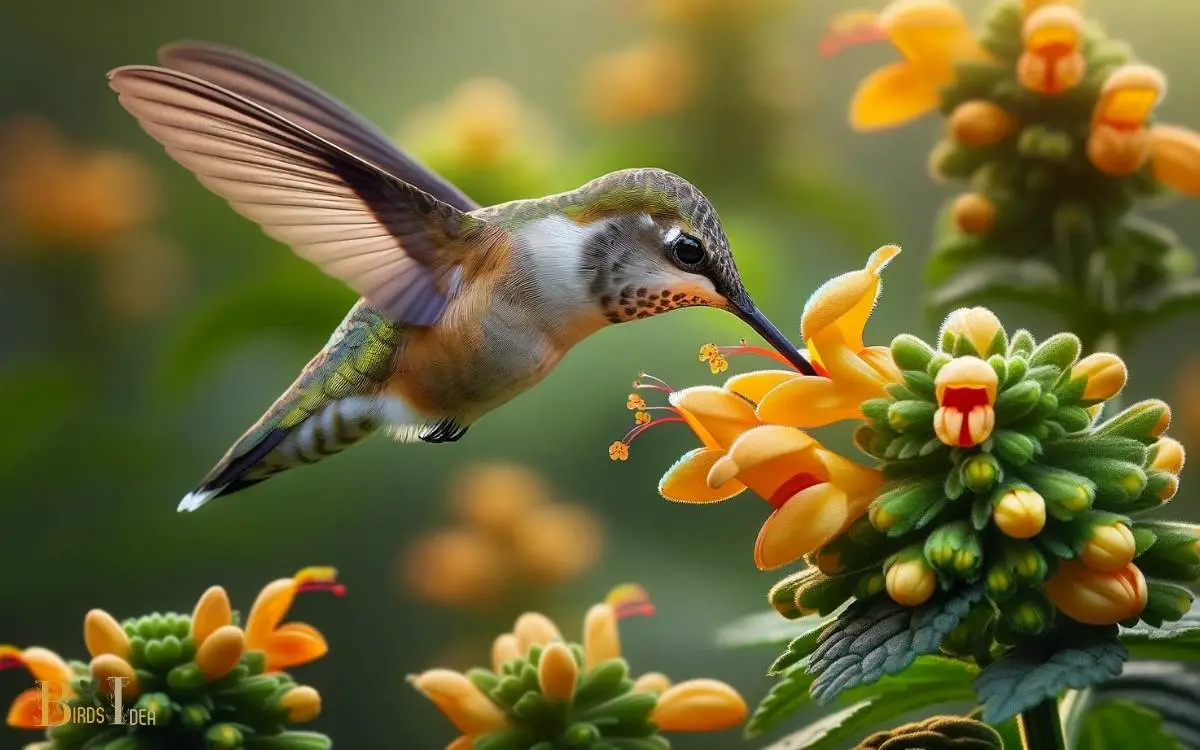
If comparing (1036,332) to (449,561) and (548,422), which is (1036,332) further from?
(449,561)

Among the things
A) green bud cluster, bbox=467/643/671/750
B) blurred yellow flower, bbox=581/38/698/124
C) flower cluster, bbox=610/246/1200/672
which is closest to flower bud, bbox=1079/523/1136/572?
flower cluster, bbox=610/246/1200/672

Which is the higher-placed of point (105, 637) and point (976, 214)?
point (976, 214)

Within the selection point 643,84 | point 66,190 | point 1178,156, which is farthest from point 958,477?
point 66,190

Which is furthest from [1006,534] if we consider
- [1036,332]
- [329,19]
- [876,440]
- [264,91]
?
[329,19]

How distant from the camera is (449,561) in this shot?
1753mm

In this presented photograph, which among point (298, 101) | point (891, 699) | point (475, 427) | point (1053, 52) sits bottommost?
point (891, 699)

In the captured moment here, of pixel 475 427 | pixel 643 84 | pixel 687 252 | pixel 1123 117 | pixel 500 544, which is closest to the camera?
pixel 687 252

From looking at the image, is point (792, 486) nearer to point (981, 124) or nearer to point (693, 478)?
point (693, 478)

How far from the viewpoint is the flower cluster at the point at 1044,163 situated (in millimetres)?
1172

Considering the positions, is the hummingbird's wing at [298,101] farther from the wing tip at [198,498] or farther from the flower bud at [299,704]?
the flower bud at [299,704]

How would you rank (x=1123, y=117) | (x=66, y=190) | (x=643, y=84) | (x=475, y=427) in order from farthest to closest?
(x=66, y=190) → (x=475, y=427) → (x=643, y=84) → (x=1123, y=117)

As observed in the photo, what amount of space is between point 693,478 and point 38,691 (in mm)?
471

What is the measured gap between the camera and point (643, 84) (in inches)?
66.5

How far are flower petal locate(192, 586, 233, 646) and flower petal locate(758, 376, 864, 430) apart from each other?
398 millimetres
